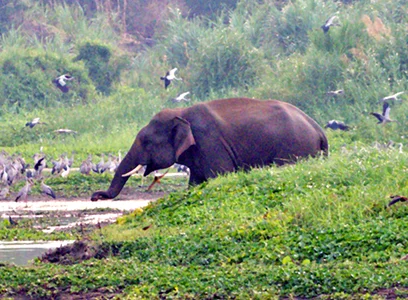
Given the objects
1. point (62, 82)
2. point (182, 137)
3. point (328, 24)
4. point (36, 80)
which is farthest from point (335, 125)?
point (36, 80)

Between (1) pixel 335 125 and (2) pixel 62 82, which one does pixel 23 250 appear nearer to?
(1) pixel 335 125

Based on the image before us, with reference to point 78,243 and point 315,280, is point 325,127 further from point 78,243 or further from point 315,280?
point 315,280

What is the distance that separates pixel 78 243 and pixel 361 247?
2572 mm

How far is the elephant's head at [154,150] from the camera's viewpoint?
11.9 m

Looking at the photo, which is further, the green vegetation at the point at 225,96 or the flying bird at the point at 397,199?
the flying bird at the point at 397,199

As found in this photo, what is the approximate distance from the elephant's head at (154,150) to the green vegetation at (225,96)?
1.03 m

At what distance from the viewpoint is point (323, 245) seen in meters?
7.36

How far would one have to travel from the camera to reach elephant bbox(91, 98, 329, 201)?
1181cm

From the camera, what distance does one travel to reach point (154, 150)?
1204 centimetres

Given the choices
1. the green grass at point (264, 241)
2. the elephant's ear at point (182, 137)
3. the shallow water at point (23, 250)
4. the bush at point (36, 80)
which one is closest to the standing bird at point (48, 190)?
the elephant's ear at point (182, 137)

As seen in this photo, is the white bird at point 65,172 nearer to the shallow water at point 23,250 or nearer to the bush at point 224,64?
the shallow water at point 23,250

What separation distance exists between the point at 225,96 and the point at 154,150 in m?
12.8

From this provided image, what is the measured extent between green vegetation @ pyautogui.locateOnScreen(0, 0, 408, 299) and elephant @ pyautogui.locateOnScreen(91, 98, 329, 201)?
2.91 ft

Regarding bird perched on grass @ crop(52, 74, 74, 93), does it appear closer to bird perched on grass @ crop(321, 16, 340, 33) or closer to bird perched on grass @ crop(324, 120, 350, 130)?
bird perched on grass @ crop(321, 16, 340, 33)
